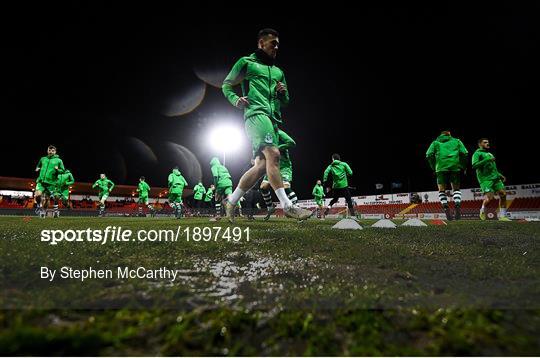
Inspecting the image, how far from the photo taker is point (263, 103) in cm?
491

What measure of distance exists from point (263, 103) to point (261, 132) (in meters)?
0.50

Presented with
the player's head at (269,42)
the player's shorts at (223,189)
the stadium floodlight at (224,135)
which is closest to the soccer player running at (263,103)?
the player's head at (269,42)

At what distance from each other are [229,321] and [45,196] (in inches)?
582

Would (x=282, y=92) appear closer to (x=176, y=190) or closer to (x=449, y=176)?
(x=449, y=176)

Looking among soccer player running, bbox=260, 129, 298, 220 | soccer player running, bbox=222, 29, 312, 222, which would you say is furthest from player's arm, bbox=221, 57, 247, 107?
soccer player running, bbox=260, 129, 298, 220

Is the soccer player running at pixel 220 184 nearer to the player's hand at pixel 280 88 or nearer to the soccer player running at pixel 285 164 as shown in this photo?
the soccer player running at pixel 285 164

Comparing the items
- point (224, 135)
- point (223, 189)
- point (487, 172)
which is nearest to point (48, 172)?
point (223, 189)

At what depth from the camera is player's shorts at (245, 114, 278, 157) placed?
4773mm

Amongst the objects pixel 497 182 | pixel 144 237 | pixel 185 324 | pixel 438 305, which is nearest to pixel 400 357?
pixel 438 305

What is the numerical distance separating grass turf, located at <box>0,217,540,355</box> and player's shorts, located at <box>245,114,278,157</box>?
248 cm

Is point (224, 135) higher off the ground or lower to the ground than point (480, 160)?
higher

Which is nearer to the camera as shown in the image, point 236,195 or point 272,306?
point 272,306

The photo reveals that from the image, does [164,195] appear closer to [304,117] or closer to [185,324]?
[304,117]

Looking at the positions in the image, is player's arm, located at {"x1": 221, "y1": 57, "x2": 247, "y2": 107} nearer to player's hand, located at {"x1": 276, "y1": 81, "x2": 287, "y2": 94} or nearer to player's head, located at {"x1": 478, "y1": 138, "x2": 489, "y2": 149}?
player's hand, located at {"x1": 276, "y1": 81, "x2": 287, "y2": 94}
